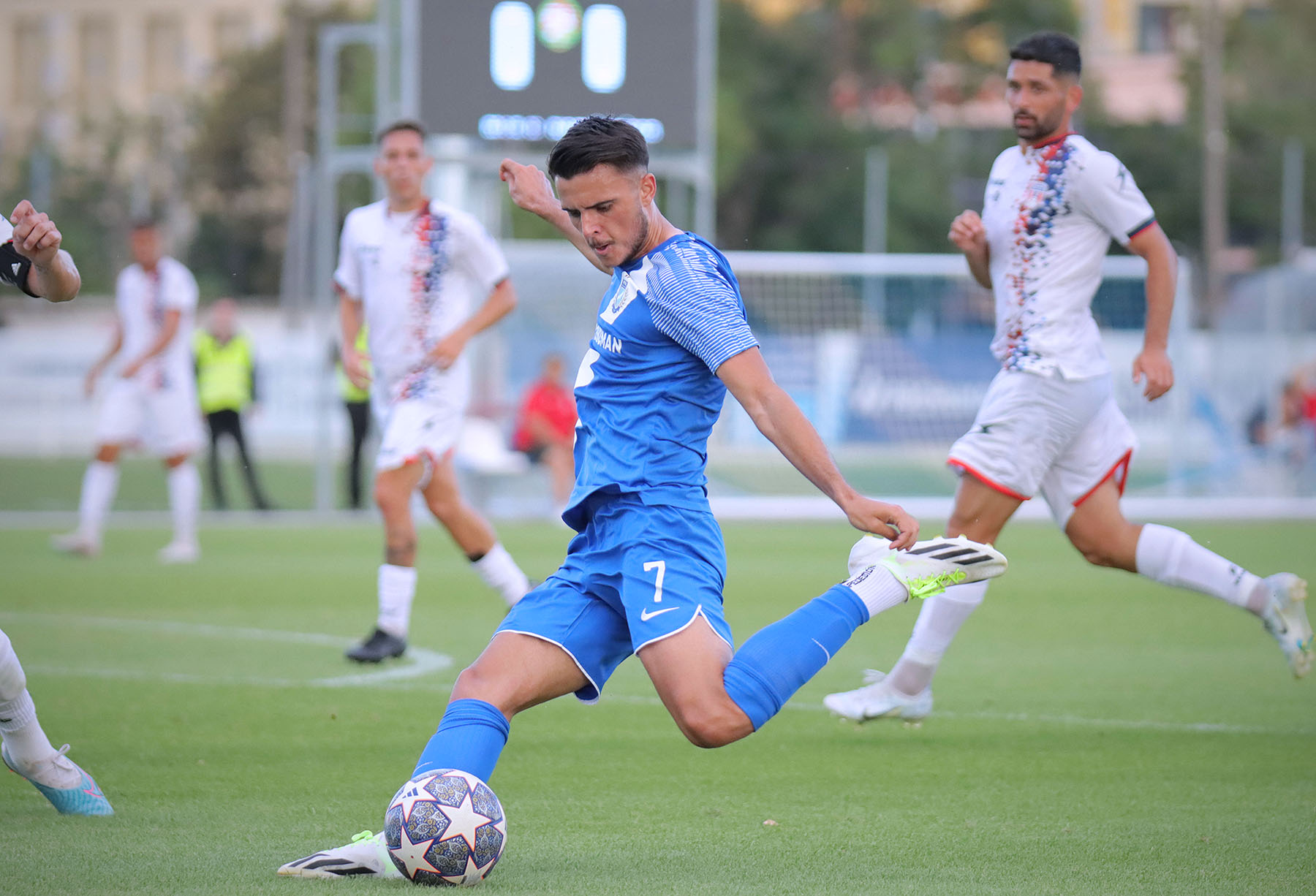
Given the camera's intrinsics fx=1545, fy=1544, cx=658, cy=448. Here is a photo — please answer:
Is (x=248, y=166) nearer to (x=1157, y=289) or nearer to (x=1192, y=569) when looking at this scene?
(x=1157, y=289)

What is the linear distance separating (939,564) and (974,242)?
2.00 metres

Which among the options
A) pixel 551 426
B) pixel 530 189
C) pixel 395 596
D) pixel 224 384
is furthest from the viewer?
pixel 224 384

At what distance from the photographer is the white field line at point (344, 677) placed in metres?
5.85

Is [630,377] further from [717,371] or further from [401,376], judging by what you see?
[401,376]

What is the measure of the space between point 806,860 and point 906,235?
4261 centimetres

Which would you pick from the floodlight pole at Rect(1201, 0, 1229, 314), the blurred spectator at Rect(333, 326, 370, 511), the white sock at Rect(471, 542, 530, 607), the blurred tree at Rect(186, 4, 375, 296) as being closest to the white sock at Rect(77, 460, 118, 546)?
the blurred spectator at Rect(333, 326, 370, 511)

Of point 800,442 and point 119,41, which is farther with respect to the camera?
point 119,41

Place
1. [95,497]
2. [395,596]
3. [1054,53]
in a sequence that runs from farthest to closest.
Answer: [95,497] < [395,596] < [1054,53]

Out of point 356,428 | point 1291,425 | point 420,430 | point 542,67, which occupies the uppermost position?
point 542,67

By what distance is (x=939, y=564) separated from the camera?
3.96 metres

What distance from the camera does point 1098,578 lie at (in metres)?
11.2

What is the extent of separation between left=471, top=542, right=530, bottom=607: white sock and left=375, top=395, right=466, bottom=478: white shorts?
53 centimetres

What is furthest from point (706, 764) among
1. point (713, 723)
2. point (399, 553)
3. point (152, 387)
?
point (152, 387)

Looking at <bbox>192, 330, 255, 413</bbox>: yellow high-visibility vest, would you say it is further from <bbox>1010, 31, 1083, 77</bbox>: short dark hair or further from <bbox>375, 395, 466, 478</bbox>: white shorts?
<bbox>1010, 31, 1083, 77</bbox>: short dark hair
